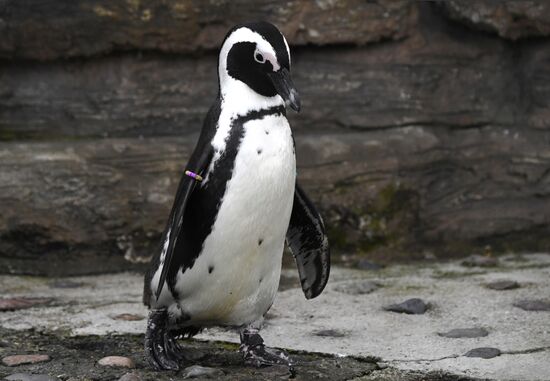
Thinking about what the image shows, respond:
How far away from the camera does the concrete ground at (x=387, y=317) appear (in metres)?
3.03

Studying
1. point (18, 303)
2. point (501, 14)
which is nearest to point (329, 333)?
point (18, 303)

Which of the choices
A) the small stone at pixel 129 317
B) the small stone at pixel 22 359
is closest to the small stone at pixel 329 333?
the small stone at pixel 129 317

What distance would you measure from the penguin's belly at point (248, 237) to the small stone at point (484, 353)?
58cm

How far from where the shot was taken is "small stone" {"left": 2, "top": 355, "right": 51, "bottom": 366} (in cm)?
299

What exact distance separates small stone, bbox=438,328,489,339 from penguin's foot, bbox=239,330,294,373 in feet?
1.85

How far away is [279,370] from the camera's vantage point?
293 centimetres

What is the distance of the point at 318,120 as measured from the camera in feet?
14.9

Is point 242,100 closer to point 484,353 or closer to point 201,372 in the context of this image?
point 201,372

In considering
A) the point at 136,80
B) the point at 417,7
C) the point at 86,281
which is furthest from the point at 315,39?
the point at 86,281

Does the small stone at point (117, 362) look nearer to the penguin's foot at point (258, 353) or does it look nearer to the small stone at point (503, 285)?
the penguin's foot at point (258, 353)

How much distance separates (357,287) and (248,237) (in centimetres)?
113

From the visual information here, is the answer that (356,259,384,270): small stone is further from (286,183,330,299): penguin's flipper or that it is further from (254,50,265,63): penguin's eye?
(254,50,265,63): penguin's eye

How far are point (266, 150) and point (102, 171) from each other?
1.62 metres

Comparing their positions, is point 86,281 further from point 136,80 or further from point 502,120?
point 502,120
